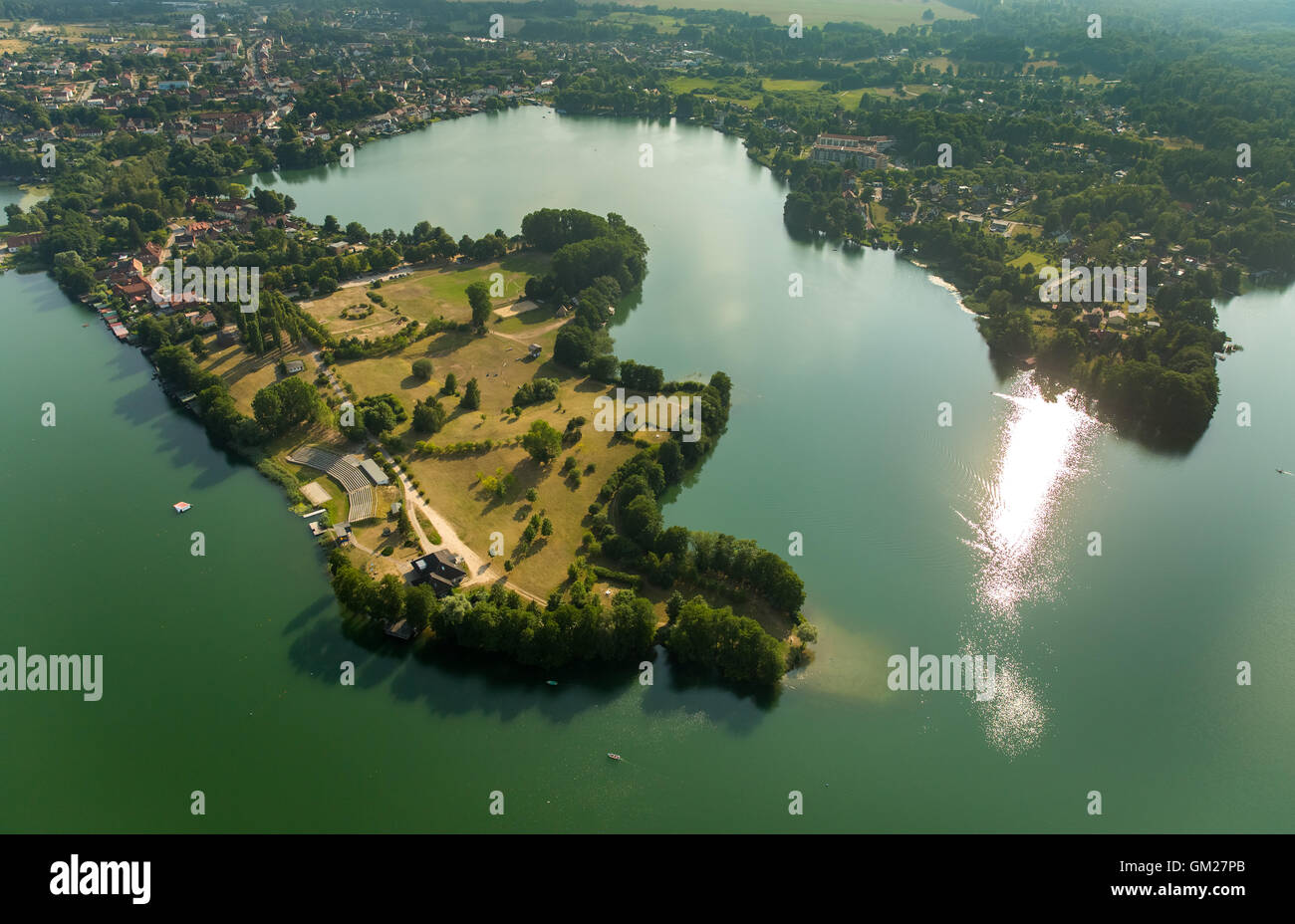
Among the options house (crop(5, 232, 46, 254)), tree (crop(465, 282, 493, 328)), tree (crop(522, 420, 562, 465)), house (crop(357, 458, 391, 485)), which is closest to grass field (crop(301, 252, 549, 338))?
Answer: tree (crop(465, 282, 493, 328))

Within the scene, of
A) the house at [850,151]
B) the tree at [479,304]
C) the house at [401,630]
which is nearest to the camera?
the house at [401,630]

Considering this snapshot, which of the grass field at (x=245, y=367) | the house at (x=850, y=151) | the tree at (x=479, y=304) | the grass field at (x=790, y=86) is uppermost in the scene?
the grass field at (x=790, y=86)

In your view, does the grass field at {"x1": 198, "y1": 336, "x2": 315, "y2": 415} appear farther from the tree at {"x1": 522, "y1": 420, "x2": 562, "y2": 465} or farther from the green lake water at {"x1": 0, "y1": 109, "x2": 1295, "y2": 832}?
the tree at {"x1": 522, "y1": 420, "x2": 562, "y2": 465}

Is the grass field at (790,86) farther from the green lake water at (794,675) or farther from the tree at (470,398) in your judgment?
the tree at (470,398)

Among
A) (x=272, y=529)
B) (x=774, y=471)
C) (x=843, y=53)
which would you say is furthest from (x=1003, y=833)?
(x=843, y=53)

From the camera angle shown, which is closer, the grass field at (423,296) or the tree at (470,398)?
the tree at (470,398)

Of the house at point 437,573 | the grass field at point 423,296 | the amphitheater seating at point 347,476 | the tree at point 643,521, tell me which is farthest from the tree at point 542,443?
the grass field at point 423,296

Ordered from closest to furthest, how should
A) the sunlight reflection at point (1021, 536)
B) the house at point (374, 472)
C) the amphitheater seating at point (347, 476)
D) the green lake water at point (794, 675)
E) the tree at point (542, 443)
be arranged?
the green lake water at point (794, 675)
the sunlight reflection at point (1021, 536)
the amphitheater seating at point (347, 476)
the house at point (374, 472)
the tree at point (542, 443)
